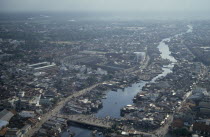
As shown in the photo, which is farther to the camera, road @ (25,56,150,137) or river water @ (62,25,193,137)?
river water @ (62,25,193,137)

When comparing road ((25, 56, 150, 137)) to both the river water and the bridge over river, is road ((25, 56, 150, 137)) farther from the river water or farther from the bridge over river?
the river water

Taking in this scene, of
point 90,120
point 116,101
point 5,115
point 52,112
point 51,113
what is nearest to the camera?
point 5,115

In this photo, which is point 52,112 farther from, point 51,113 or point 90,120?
point 90,120

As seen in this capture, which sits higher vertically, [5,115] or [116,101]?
[5,115]

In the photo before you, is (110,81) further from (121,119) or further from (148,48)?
(148,48)

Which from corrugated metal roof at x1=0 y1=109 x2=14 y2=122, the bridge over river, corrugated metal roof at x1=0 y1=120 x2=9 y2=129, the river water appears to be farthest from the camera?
corrugated metal roof at x1=0 y1=109 x2=14 y2=122

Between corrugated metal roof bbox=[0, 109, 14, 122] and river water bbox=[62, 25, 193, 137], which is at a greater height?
corrugated metal roof bbox=[0, 109, 14, 122]

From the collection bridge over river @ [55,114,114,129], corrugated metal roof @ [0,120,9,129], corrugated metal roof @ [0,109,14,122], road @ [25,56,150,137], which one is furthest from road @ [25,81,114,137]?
corrugated metal roof @ [0,109,14,122]

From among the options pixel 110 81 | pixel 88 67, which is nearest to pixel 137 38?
pixel 88 67

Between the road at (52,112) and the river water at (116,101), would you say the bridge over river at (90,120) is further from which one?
the road at (52,112)

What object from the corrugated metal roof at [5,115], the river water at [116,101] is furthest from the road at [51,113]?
the corrugated metal roof at [5,115]

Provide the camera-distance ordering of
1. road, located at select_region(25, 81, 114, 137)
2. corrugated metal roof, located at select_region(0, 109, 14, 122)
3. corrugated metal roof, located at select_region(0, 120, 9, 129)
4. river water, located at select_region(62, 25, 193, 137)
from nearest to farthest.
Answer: road, located at select_region(25, 81, 114, 137) < corrugated metal roof, located at select_region(0, 120, 9, 129) < river water, located at select_region(62, 25, 193, 137) < corrugated metal roof, located at select_region(0, 109, 14, 122)

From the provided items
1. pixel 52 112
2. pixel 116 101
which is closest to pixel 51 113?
pixel 52 112
